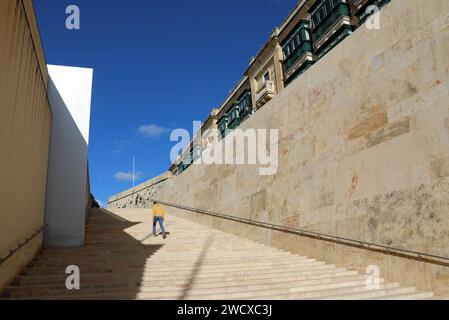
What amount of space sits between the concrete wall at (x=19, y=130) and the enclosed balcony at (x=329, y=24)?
14.5 metres

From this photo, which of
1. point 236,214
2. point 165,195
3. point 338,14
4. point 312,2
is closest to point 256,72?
point 312,2

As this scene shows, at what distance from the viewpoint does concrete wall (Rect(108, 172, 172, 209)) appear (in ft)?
111

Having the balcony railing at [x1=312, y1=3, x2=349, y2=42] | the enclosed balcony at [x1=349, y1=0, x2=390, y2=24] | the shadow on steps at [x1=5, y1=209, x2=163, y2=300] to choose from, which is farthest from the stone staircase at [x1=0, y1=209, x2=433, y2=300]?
the balcony railing at [x1=312, y1=3, x2=349, y2=42]

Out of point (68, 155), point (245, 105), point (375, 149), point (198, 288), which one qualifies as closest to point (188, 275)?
point (198, 288)

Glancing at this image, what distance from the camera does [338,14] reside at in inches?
719

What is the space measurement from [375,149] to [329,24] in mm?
13914

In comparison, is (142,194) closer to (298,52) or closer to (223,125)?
(223,125)

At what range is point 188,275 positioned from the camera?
20.4 ft

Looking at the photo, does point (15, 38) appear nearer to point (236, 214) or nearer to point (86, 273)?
point (86, 273)

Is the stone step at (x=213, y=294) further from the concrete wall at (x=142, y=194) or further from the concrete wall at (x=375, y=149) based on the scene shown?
the concrete wall at (x=142, y=194)

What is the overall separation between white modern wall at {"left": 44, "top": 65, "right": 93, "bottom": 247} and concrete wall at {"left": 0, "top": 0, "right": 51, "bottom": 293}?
1016 mm

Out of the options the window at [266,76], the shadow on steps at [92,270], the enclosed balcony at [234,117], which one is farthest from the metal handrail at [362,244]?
the enclosed balcony at [234,117]

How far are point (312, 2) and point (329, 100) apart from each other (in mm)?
14015

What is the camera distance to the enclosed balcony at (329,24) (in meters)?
18.1
